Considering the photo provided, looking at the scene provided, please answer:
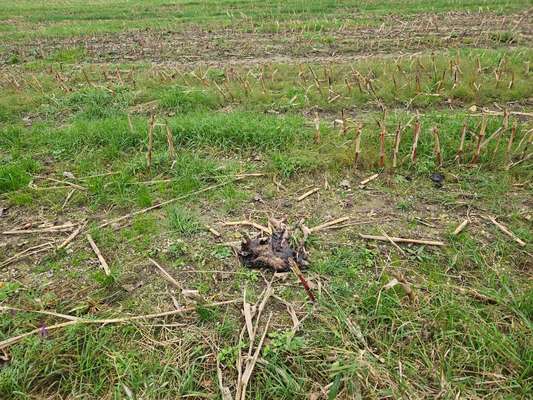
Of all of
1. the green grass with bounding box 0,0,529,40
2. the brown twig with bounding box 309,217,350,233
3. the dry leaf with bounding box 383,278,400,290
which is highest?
the green grass with bounding box 0,0,529,40

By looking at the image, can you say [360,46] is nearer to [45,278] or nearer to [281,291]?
[281,291]

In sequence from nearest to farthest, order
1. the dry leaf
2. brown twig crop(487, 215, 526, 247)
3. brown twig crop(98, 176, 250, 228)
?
the dry leaf, brown twig crop(487, 215, 526, 247), brown twig crop(98, 176, 250, 228)

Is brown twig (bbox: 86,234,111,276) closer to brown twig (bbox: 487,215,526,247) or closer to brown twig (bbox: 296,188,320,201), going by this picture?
brown twig (bbox: 296,188,320,201)

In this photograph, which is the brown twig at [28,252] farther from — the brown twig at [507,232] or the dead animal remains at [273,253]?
the brown twig at [507,232]

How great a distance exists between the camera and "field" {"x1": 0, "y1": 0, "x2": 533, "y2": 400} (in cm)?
247

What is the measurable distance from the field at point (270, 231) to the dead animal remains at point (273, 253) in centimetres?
7

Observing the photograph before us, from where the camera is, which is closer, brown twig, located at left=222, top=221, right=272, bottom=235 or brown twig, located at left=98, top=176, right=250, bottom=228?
brown twig, located at left=222, top=221, right=272, bottom=235

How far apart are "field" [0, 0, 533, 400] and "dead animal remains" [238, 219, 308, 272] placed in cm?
7

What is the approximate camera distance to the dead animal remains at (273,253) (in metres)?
3.20

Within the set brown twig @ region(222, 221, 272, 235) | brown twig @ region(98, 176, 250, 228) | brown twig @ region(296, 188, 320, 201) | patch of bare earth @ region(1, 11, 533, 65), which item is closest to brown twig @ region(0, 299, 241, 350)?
brown twig @ region(222, 221, 272, 235)

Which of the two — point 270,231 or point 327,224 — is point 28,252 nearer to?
point 270,231

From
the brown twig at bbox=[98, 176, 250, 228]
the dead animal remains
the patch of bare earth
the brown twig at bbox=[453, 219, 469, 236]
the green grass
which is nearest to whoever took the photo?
the dead animal remains

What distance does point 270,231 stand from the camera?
355 cm

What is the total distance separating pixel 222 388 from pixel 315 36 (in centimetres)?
995
